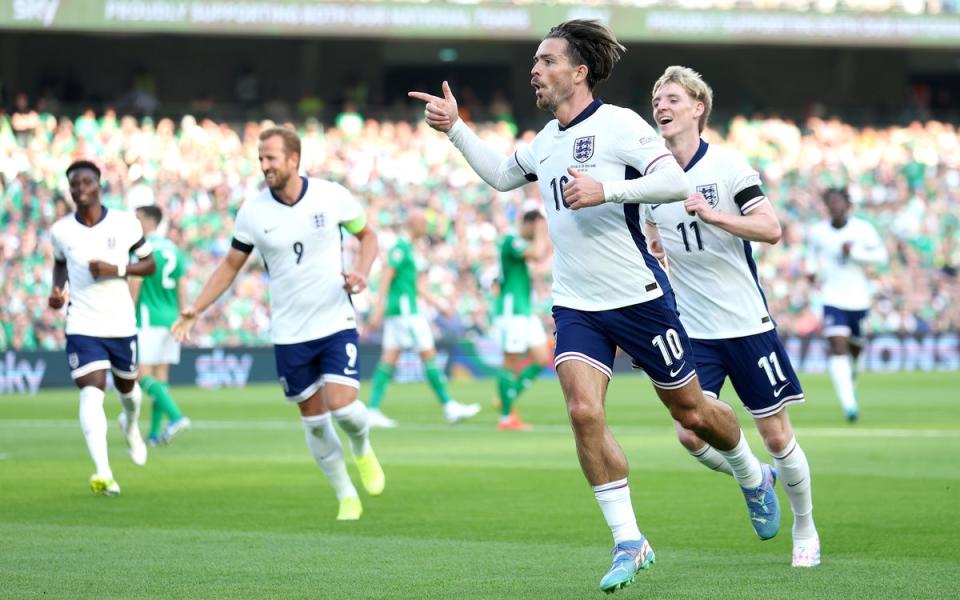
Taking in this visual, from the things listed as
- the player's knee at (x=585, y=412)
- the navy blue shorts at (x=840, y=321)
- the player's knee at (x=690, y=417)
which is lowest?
the navy blue shorts at (x=840, y=321)

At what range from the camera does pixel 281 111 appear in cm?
3672

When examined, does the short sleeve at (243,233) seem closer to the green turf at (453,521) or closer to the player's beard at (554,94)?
the green turf at (453,521)

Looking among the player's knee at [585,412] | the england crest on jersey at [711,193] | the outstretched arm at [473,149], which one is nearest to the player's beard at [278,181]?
the outstretched arm at [473,149]

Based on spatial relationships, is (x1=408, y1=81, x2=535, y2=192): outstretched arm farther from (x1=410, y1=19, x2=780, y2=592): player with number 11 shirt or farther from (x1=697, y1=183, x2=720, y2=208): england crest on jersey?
(x1=697, y1=183, x2=720, y2=208): england crest on jersey

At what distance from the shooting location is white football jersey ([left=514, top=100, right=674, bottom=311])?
7.48 meters

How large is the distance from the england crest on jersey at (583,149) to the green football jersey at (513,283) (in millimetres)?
11859

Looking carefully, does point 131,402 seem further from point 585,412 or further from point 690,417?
point 585,412

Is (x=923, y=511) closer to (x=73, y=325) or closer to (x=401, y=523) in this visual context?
(x=401, y=523)

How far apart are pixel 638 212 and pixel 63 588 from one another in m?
3.31

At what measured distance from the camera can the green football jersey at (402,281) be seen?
19969 mm

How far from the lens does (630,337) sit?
756cm

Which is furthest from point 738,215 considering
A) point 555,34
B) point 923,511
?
point 923,511

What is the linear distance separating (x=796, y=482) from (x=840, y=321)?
11.5 meters

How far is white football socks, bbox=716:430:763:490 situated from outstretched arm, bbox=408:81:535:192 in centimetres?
180
